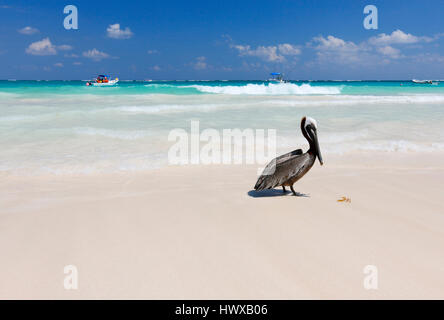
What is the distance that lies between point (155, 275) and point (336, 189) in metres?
2.89

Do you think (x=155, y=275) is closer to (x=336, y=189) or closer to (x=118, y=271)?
(x=118, y=271)

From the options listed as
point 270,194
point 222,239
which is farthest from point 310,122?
point 222,239

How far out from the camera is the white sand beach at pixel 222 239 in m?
2.13

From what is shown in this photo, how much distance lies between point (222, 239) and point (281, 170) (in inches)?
55.0

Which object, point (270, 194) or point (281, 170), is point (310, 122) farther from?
point (270, 194)

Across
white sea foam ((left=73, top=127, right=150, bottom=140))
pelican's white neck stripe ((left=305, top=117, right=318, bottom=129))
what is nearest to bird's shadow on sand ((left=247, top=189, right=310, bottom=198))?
pelican's white neck stripe ((left=305, top=117, right=318, bottom=129))

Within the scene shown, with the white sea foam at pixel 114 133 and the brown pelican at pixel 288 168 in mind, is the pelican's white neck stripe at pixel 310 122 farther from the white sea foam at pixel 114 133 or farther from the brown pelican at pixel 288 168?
the white sea foam at pixel 114 133

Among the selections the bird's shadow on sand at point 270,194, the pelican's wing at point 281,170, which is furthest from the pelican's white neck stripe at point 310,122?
the bird's shadow on sand at point 270,194

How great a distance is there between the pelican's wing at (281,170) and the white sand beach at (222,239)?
22cm

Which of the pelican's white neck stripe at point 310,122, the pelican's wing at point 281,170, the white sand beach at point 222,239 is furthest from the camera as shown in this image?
the pelican's white neck stripe at point 310,122

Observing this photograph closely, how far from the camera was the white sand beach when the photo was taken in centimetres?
213
